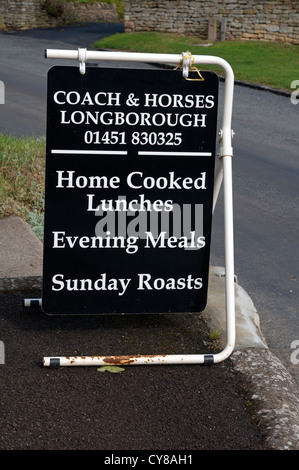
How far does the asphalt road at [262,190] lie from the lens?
5297 mm

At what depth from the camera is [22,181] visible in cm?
686

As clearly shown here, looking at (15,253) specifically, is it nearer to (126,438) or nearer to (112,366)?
(112,366)

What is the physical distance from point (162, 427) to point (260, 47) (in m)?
19.6

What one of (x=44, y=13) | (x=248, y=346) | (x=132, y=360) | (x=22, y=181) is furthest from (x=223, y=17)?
(x=132, y=360)

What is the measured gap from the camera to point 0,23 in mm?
27625

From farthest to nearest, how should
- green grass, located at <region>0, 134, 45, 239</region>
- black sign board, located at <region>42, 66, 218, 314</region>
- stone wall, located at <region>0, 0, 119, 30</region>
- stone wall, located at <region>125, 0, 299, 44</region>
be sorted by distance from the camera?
stone wall, located at <region>0, 0, 119, 30</region>
stone wall, located at <region>125, 0, 299, 44</region>
green grass, located at <region>0, 134, 45, 239</region>
black sign board, located at <region>42, 66, 218, 314</region>

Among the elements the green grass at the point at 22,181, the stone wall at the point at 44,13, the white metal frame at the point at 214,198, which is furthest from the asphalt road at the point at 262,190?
the stone wall at the point at 44,13

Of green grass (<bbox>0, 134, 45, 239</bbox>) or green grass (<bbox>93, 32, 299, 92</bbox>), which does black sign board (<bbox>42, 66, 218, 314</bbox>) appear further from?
green grass (<bbox>93, 32, 299, 92</bbox>)

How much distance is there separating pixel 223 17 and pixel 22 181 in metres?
17.9

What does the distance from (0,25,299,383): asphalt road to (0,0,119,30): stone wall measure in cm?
1096

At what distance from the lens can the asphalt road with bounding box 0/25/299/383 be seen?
5297mm

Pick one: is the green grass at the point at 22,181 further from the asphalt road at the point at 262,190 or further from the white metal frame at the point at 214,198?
the white metal frame at the point at 214,198

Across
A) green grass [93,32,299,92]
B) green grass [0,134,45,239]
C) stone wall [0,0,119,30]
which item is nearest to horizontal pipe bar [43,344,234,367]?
green grass [0,134,45,239]
